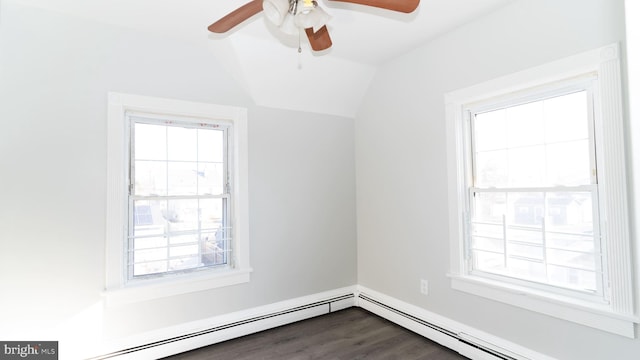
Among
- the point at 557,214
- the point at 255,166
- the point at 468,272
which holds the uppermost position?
the point at 255,166

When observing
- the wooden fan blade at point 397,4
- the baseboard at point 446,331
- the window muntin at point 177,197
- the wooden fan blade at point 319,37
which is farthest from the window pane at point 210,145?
the baseboard at point 446,331

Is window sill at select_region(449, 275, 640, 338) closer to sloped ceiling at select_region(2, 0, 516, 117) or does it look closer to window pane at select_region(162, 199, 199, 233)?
sloped ceiling at select_region(2, 0, 516, 117)

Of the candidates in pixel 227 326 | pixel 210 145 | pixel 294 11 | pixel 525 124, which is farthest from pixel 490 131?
pixel 227 326

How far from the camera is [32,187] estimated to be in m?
2.11


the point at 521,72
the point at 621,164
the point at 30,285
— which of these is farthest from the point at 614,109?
the point at 30,285

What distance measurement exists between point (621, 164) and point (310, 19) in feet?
5.80

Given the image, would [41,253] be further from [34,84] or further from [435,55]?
[435,55]

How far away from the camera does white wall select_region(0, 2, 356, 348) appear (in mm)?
2062

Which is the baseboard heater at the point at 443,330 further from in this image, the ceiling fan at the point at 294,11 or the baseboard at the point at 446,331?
the ceiling fan at the point at 294,11

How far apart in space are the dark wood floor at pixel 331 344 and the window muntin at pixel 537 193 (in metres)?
0.79

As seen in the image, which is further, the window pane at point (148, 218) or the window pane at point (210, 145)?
the window pane at point (210, 145)

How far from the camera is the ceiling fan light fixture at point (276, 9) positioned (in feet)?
4.69

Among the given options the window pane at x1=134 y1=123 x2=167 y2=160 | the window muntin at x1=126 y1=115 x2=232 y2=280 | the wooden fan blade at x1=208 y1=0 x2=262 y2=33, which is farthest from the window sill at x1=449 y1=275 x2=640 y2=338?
the window pane at x1=134 y1=123 x2=167 y2=160

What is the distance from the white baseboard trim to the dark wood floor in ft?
0.20
